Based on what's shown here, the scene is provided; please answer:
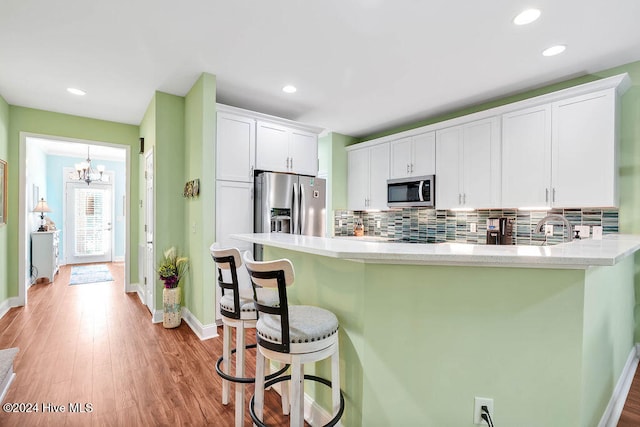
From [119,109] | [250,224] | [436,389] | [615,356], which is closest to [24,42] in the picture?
[119,109]

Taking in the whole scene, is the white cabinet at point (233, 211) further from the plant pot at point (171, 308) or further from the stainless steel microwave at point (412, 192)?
the stainless steel microwave at point (412, 192)

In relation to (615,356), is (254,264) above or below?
above

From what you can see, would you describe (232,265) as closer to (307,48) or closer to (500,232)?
(307,48)

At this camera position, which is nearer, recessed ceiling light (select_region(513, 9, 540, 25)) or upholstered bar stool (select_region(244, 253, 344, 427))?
upholstered bar stool (select_region(244, 253, 344, 427))

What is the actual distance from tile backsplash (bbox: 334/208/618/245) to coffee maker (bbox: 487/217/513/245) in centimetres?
5

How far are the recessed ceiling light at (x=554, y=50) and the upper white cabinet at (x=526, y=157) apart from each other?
59 cm

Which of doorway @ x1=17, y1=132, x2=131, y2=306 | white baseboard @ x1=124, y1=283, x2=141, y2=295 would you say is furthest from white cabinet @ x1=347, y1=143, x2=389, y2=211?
white baseboard @ x1=124, y1=283, x2=141, y2=295

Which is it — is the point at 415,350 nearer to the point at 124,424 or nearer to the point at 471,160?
the point at 124,424

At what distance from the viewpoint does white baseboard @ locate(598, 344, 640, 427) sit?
1.73m

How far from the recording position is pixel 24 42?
2.49 metres

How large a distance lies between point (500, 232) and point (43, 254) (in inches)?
276

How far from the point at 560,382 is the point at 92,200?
899cm

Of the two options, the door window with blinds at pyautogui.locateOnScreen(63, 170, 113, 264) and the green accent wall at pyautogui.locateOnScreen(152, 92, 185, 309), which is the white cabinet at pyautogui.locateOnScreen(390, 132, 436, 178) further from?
the door window with blinds at pyautogui.locateOnScreen(63, 170, 113, 264)

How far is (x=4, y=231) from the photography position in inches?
149
